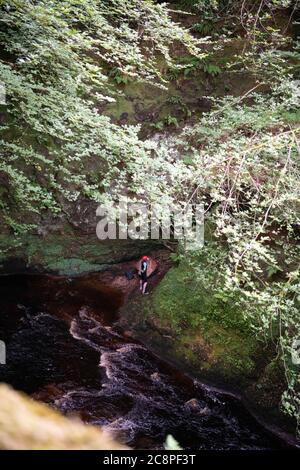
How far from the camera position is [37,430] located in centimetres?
88

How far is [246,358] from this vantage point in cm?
796

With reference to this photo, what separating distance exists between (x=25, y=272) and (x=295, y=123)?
8106 mm

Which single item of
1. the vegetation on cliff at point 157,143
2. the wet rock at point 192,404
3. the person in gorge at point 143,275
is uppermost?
the vegetation on cliff at point 157,143

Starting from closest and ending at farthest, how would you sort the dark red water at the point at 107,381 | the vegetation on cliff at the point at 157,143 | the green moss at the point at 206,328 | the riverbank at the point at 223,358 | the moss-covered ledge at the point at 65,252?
the vegetation on cliff at the point at 157,143, the dark red water at the point at 107,381, the riverbank at the point at 223,358, the green moss at the point at 206,328, the moss-covered ledge at the point at 65,252

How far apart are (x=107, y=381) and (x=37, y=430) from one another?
694 cm

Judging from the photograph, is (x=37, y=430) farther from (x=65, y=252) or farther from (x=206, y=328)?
(x=65, y=252)

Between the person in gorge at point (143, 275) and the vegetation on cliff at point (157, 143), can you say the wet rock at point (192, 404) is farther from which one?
the person in gorge at point (143, 275)

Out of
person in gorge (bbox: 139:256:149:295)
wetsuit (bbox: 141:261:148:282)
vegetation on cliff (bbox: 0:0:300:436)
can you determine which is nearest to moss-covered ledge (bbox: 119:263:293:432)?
vegetation on cliff (bbox: 0:0:300:436)

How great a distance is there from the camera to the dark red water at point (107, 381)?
648cm

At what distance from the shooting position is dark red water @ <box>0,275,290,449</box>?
21.2 ft

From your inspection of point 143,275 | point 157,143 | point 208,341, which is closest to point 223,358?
point 208,341

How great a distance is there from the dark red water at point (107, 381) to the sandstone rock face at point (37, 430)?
18.6 ft

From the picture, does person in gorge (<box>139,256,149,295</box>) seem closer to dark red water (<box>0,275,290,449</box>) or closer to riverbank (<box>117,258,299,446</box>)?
riverbank (<box>117,258,299,446</box>)

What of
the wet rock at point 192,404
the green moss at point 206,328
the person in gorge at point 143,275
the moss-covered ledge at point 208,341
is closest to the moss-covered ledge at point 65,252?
the person in gorge at point 143,275
